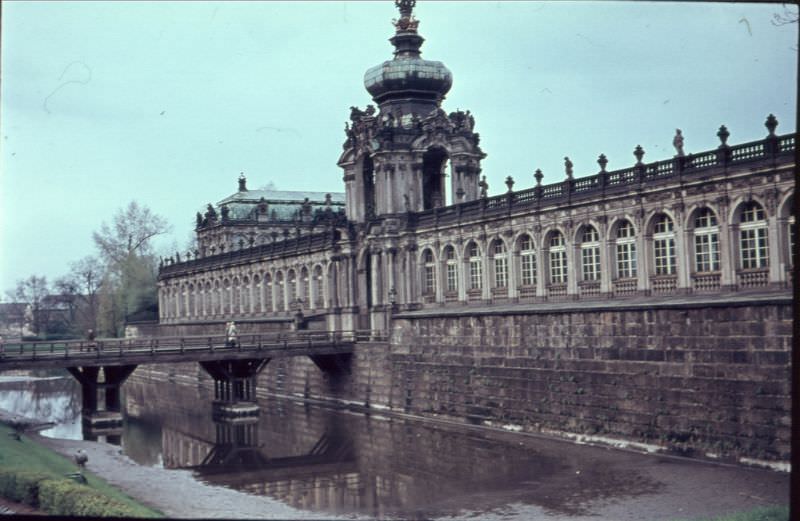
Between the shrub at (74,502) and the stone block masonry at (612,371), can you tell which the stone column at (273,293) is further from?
the shrub at (74,502)

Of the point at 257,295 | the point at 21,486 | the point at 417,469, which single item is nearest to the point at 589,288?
the point at 417,469

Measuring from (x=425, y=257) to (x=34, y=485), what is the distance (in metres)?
33.1

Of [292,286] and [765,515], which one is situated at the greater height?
[292,286]

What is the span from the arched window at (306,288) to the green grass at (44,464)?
2900 cm

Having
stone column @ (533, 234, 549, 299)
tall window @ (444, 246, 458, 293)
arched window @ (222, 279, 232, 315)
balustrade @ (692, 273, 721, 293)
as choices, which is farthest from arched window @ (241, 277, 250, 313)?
balustrade @ (692, 273, 721, 293)

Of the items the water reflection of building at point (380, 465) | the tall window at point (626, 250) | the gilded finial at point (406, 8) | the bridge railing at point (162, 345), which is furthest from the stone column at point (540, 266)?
the gilded finial at point (406, 8)

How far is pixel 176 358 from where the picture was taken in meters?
45.7

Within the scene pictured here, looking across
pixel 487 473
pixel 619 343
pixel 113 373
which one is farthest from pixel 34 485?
pixel 113 373

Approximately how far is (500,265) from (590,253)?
6.14 meters

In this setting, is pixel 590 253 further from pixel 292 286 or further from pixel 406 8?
pixel 292 286

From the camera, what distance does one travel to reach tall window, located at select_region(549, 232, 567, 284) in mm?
42062

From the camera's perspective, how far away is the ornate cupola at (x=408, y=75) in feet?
176

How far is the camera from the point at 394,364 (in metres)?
46.2

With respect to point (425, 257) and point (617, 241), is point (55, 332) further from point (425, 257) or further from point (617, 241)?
point (617, 241)
